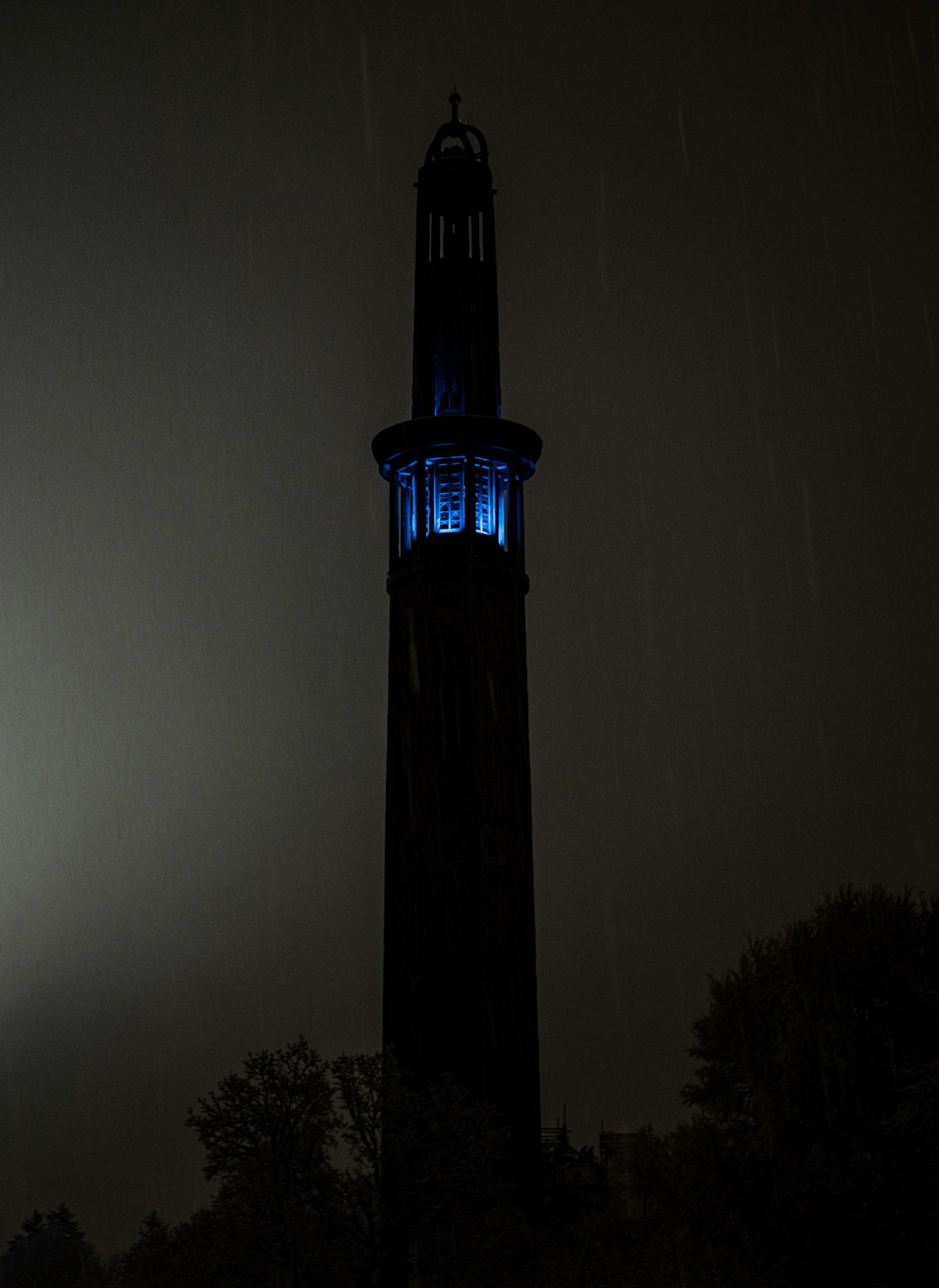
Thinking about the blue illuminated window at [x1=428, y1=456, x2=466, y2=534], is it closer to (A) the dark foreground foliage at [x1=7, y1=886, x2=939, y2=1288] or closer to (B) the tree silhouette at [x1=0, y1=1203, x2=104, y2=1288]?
(A) the dark foreground foliage at [x1=7, y1=886, x2=939, y2=1288]

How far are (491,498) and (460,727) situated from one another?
952cm

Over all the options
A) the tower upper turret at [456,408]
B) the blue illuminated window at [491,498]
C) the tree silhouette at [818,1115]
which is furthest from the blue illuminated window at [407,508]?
the tree silhouette at [818,1115]

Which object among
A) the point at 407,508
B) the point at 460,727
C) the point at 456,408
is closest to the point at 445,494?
the point at 407,508

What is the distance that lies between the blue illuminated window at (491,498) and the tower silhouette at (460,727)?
2.4 inches

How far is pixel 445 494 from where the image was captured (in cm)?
5934

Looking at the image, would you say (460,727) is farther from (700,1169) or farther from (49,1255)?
(49,1255)

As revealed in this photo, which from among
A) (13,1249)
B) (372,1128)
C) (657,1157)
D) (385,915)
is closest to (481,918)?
(385,915)

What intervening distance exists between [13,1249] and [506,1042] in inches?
4430

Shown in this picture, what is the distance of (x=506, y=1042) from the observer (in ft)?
174

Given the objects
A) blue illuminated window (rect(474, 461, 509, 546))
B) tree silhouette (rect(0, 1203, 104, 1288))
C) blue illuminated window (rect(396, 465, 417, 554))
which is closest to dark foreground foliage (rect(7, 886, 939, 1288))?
blue illuminated window (rect(474, 461, 509, 546))

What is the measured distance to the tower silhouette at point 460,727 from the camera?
175 feet

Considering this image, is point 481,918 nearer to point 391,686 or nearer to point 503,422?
point 391,686

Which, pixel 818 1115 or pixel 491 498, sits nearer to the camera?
pixel 818 1115

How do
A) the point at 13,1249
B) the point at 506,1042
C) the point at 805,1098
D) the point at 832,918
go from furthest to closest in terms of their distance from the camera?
1. the point at 13,1249
2. the point at 506,1042
3. the point at 832,918
4. the point at 805,1098
